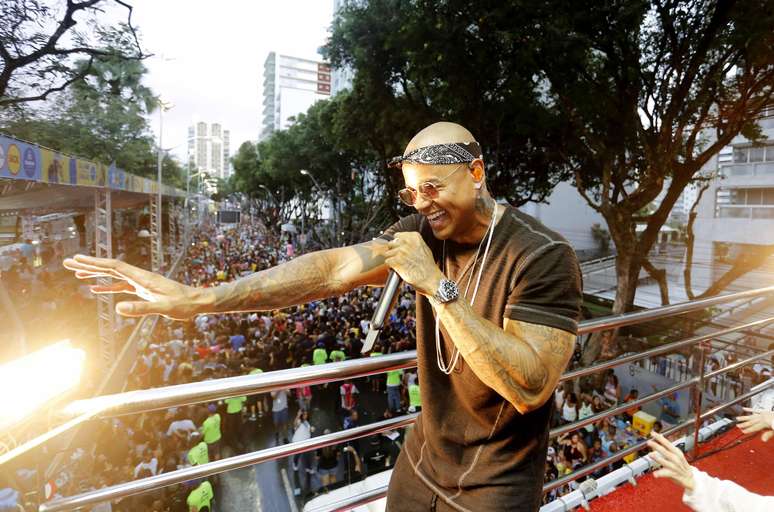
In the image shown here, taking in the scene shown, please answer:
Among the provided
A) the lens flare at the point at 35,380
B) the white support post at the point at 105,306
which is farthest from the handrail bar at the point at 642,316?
the white support post at the point at 105,306

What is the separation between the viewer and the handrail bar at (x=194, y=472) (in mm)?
1344

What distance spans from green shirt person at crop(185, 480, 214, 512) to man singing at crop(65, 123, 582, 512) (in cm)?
619

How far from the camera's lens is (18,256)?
17547 mm

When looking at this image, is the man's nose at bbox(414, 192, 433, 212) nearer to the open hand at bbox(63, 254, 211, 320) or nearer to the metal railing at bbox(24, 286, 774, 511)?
the metal railing at bbox(24, 286, 774, 511)

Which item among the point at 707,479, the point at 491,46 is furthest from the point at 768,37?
the point at 707,479

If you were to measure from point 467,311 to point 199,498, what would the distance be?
6.98 metres

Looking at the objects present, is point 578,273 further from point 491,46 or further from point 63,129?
point 63,129

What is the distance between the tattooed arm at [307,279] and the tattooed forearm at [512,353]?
486mm

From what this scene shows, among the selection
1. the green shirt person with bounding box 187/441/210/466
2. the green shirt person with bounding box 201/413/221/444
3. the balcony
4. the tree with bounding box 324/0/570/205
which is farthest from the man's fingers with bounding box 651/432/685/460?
the balcony

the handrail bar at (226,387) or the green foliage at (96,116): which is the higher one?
the green foliage at (96,116)

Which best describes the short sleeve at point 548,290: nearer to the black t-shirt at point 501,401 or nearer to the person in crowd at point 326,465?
the black t-shirt at point 501,401

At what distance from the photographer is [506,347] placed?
3.85 feet

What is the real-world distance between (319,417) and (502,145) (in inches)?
422

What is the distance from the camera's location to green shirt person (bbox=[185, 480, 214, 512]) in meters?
6.44
